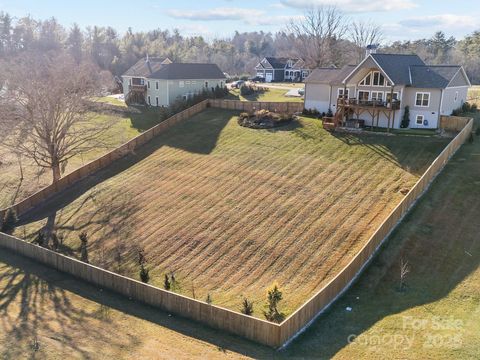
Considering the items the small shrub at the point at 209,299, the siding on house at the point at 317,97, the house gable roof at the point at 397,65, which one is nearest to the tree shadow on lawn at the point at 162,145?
the siding on house at the point at 317,97

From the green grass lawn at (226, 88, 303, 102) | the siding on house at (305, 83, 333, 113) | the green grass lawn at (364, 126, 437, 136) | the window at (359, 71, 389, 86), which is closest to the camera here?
the green grass lawn at (364, 126, 437, 136)

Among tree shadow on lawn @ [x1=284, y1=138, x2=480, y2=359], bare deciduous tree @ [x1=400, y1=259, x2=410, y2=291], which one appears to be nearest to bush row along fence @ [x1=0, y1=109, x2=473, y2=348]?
tree shadow on lawn @ [x1=284, y1=138, x2=480, y2=359]

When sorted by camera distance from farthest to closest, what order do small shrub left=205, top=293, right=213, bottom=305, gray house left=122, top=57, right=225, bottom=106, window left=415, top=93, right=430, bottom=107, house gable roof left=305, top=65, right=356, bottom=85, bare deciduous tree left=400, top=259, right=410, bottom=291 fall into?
gray house left=122, top=57, right=225, bottom=106, house gable roof left=305, top=65, right=356, bottom=85, window left=415, top=93, right=430, bottom=107, small shrub left=205, top=293, right=213, bottom=305, bare deciduous tree left=400, top=259, right=410, bottom=291

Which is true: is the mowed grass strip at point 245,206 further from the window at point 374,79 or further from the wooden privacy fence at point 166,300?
the window at point 374,79

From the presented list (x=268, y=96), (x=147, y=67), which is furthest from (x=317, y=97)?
(x=147, y=67)

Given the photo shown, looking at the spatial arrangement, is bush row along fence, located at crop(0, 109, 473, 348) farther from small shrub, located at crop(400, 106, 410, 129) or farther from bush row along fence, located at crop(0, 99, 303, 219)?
small shrub, located at crop(400, 106, 410, 129)

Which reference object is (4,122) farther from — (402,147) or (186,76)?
(402,147)

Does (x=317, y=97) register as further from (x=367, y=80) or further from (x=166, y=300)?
(x=166, y=300)
